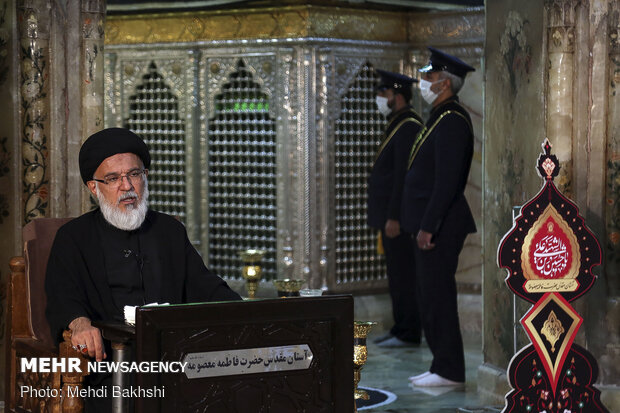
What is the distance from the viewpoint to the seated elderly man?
454cm

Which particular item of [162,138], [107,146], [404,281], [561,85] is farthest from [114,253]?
[162,138]

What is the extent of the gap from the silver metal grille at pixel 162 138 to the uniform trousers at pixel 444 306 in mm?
3075

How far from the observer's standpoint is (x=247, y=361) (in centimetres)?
388

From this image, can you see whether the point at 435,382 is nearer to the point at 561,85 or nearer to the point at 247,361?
the point at 561,85

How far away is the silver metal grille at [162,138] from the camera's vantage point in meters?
9.77

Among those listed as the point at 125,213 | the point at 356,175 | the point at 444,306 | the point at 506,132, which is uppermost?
the point at 506,132

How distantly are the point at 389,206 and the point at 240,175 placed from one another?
4.84 feet

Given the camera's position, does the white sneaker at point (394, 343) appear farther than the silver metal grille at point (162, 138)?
No

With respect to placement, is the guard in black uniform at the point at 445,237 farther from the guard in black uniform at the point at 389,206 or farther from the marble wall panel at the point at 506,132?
the guard in black uniform at the point at 389,206

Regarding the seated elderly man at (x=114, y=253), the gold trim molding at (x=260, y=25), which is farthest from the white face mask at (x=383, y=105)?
the seated elderly man at (x=114, y=253)

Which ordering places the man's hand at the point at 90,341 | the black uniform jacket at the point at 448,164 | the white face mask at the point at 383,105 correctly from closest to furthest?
the man's hand at the point at 90,341
the black uniform jacket at the point at 448,164
the white face mask at the point at 383,105

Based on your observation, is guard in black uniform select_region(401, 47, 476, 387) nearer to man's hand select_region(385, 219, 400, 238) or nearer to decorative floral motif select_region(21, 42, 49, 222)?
man's hand select_region(385, 219, 400, 238)

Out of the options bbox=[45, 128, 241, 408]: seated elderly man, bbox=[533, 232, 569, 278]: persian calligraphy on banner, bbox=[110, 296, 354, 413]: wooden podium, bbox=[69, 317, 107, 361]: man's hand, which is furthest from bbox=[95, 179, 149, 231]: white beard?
bbox=[533, 232, 569, 278]: persian calligraphy on banner

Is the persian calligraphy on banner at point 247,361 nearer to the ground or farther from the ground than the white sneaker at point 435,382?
farther from the ground
